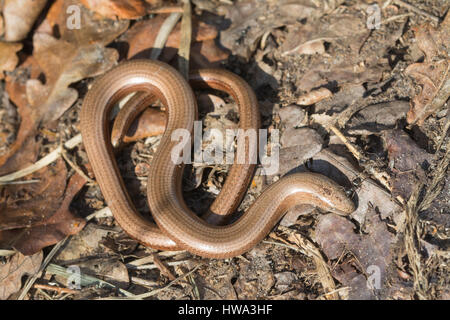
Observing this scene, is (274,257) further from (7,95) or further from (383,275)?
(7,95)

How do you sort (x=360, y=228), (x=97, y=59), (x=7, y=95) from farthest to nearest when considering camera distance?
1. (x=7, y=95)
2. (x=97, y=59)
3. (x=360, y=228)

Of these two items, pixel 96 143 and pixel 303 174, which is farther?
pixel 96 143

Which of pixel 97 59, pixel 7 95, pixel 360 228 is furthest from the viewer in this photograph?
pixel 7 95

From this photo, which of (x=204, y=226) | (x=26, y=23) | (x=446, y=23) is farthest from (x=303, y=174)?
(x=26, y=23)

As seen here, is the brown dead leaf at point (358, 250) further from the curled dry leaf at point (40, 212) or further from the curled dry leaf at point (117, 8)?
the curled dry leaf at point (117, 8)
